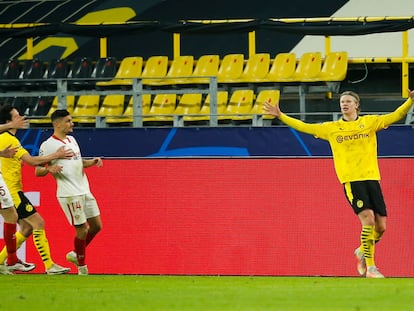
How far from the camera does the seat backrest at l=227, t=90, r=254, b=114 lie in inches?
848

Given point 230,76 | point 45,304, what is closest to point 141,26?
point 230,76

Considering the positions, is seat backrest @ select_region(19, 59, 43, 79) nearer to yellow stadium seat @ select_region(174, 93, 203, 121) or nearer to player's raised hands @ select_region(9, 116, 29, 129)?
yellow stadium seat @ select_region(174, 93, 203, 121)

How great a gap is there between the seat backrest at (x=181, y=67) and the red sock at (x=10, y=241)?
893 centimetres

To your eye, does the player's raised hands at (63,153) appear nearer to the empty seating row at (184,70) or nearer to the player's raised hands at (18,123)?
the player's raised hands at (18,123)

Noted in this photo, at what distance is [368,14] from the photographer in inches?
1017

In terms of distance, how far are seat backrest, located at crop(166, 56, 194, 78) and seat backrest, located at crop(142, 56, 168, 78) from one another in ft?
0.57

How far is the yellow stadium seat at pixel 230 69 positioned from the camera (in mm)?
22719

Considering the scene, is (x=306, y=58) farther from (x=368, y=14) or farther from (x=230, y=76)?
(x=368, y=14)

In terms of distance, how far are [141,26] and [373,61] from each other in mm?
4597

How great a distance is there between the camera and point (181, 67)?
23.5 m

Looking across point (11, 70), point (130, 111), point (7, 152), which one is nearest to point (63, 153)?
point (7, 152)

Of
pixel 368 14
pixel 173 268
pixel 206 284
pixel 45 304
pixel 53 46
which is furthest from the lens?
pixel 53 46

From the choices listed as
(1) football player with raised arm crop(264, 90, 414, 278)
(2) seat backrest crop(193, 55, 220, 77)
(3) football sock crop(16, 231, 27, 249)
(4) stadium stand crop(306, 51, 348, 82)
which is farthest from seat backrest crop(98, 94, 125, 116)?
(1) football player with raised arm crop(264, 90, 414, 278)

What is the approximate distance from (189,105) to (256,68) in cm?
166
